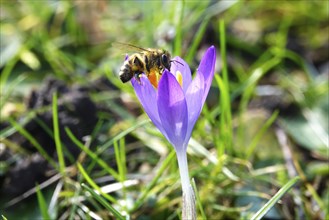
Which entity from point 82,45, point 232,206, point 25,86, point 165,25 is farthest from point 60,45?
point 232,206

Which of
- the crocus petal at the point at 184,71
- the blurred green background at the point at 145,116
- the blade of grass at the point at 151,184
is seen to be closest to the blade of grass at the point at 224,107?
the blurred green background at the point at 145,116

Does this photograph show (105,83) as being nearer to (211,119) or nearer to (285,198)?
(211,119)

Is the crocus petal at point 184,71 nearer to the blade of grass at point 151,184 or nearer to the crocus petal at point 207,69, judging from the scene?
the crocus petal at point 207,69

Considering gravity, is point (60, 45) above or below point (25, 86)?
above

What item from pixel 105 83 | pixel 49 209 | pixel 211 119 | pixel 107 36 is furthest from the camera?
pixel 107 36

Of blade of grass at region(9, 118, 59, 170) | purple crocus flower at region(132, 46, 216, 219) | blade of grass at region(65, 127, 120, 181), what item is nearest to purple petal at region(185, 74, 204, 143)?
purple crocus flower at region(132, 46, 216, 219)

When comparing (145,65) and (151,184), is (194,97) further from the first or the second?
(151,184)
